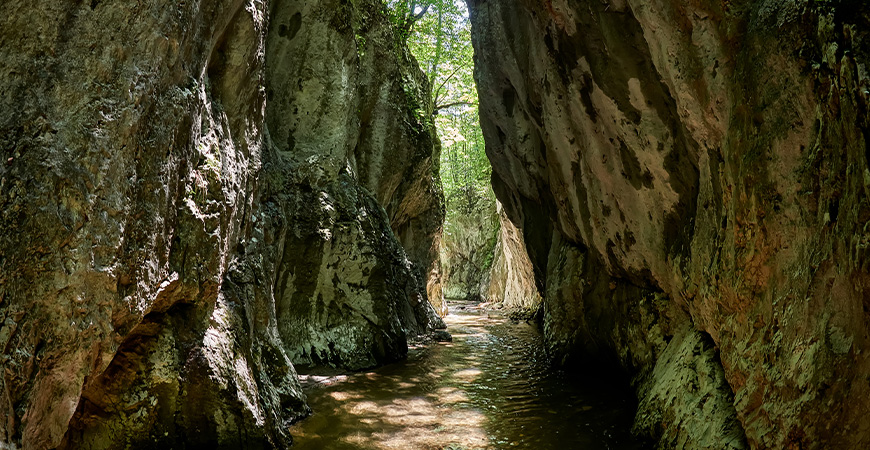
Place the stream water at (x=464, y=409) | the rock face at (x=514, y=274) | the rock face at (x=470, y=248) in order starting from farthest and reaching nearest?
the rock face at (x=470, y=248), the rock face at (x=514, y=274), the stream water at (x=464, y=409)

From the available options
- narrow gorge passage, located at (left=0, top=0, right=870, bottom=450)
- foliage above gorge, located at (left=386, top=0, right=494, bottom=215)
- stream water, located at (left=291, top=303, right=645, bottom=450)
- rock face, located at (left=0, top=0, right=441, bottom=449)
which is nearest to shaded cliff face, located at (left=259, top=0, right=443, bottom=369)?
narrow gorge passage, located at (left=0, top=0, right=870, bottom=450)

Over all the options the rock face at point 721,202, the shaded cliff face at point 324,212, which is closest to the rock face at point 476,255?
the shaded cliff face at point 324,212

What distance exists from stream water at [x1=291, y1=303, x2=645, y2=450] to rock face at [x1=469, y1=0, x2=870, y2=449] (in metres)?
0.57

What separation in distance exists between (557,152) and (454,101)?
12641 mm

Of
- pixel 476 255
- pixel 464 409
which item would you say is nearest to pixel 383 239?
pixel 464 409

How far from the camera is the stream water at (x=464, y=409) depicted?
4426 mm

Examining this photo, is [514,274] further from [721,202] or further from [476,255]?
[721,202]

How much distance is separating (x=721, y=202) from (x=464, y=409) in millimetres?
3205

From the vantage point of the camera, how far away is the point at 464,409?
549 centimetres

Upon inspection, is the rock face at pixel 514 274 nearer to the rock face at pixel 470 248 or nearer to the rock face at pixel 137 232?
the rock face at pixel 470 248

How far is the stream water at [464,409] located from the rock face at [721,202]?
1.88 feet

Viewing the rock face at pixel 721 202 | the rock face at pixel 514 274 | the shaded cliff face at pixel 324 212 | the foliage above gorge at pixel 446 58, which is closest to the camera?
the rock face at pixel 721 202

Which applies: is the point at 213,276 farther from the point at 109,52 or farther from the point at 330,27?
the point at 330,27

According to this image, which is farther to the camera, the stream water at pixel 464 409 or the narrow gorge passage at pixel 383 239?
the stream water at pixel 464 409
